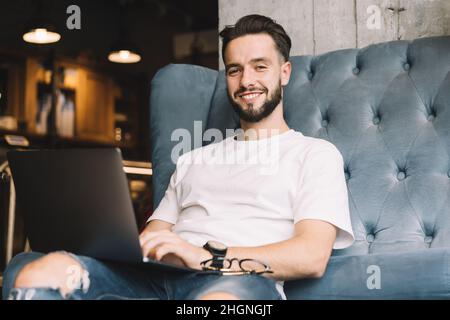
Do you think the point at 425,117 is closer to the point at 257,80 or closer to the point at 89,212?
the point at 257,80

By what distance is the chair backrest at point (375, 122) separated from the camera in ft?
6.23

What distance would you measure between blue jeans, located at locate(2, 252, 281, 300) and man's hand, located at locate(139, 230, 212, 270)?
0.03 meters

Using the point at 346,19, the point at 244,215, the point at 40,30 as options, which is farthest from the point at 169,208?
the point at 40,30

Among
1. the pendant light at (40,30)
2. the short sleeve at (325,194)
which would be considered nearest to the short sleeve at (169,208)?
the short sleeve at (325,194)

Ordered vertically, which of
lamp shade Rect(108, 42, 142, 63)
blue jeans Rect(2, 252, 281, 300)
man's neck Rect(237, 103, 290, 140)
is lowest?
blue jeans Rect(2, 252, 281, 300)

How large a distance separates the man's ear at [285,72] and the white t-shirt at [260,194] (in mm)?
233

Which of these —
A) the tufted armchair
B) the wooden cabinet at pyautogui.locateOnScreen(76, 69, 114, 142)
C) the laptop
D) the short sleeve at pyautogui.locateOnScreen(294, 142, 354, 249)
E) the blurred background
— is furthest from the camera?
the wooden cabinet at pyautogui.locateOnScreen(76, 69, 114, 142)

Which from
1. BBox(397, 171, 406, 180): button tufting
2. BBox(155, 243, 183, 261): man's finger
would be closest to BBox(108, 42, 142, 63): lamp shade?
A: BBox(397, 171, 406, 180): button tufting

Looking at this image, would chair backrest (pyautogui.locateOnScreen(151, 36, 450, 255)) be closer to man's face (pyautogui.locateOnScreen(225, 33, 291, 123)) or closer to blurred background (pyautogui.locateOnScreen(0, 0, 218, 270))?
man's face (pyautogui.locateOnScreen(225, 33, 291, 123))

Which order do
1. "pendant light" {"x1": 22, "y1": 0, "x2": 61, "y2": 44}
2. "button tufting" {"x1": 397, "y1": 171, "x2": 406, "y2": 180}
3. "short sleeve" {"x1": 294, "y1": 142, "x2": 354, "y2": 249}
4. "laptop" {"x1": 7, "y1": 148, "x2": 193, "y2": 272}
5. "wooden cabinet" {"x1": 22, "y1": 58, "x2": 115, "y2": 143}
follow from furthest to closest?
"wooden cabinet" {"x1": 22, "y1": 58, "x2": 115, "y2": 143}
"pendant light" {"x1": 22, "y1": 0, "x2": 61, "y2": 44}
"button tufting" {"x1": 397, "y1": 171, "x2": 406, "y2": 180}
"short sleeve" {"x1": 294, "y1": 142, "x2": 354, "y2": 249}
"laptop" {"x1": 7, "y1": 148, "x2": 193, "y2": 272}

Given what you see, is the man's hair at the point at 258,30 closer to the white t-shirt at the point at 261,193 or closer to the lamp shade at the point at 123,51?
the white t-shirt at the point at 261,193

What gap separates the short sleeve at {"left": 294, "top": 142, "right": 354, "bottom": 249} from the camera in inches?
65.7

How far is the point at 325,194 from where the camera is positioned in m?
1.71
